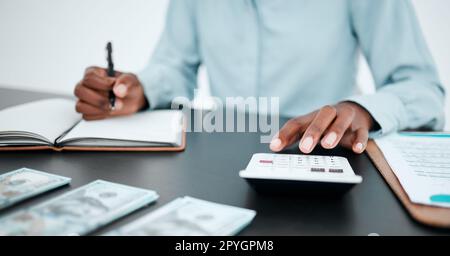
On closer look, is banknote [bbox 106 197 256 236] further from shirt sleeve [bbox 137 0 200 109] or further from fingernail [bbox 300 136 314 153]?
shirt sleeve [bbox 137 0 200 109]

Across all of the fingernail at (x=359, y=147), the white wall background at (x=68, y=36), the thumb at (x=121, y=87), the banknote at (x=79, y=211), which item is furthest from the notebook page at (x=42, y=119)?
the white wall background at (x=68, y=36)

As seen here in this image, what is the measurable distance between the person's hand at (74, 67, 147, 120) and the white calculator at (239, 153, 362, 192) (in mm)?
395

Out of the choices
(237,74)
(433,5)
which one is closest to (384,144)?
(237,74)

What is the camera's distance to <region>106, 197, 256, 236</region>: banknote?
33cm

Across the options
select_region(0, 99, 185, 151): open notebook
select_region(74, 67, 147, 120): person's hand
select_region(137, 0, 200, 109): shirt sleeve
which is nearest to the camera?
select_region(0, 99, 185, 151): open notebook

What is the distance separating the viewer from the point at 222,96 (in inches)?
44.6

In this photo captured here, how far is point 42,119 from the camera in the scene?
0.69 m

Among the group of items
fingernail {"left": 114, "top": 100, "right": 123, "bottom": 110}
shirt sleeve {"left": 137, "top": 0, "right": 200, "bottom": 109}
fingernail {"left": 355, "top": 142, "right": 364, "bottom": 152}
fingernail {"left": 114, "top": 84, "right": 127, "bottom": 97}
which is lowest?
fingernail {"left": 355, "top": 142, "right": 364, "bottom": 152}

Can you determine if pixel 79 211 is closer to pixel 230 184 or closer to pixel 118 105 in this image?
pixel 230 184

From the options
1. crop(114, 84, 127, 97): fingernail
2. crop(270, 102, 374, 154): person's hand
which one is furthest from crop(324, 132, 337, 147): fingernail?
crop(114, 84, 127, 97): fingernail

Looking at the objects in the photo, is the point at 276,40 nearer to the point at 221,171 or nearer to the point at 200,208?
the point at 221,171

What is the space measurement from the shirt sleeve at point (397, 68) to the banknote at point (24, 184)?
0.51 metres

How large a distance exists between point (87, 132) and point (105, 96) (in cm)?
16

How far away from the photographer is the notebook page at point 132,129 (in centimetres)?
60
